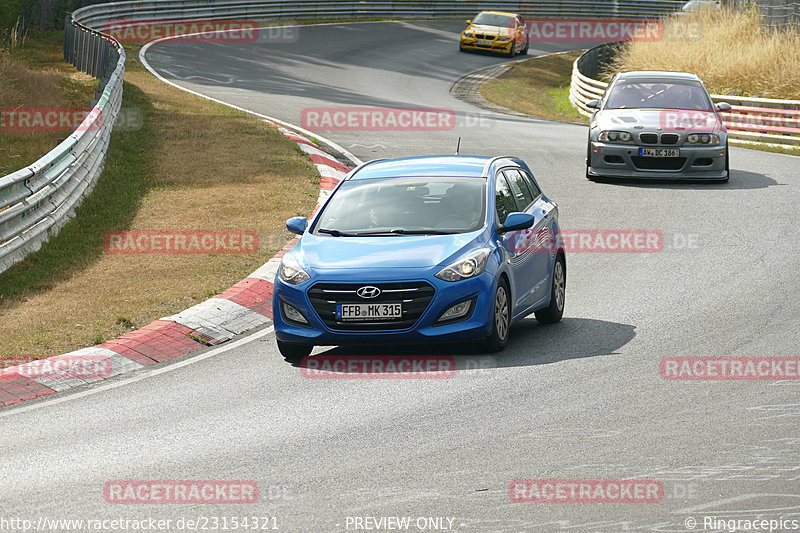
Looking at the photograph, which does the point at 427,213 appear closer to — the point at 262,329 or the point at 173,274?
the point at 262,329

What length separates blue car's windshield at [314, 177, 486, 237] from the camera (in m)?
10.3

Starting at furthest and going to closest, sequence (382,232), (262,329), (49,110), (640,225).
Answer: (49,110), (640,225), (262,329), (382,232)

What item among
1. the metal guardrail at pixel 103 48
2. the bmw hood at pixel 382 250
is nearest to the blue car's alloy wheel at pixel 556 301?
the bmw hood at pixel 382 250

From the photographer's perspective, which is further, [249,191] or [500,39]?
[500,39]

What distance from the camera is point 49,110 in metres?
22.5

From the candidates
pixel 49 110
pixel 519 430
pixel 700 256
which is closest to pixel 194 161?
pixel 49 110

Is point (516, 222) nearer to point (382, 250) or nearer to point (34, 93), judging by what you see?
point (382, 250)

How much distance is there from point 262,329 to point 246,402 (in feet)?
8.75

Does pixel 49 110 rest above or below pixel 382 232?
A: below

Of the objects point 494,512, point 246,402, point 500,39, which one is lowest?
point 500,39

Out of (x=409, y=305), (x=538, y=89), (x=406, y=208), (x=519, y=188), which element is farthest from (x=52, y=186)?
(x=538, y=89)

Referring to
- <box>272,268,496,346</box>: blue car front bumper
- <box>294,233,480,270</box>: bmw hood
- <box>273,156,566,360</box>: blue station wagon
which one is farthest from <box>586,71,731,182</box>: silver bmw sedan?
<box>272,268,496,346</box>: blue car front bumper

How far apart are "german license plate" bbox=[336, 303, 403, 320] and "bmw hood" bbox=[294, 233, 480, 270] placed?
309 mm

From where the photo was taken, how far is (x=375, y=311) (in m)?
9.47
